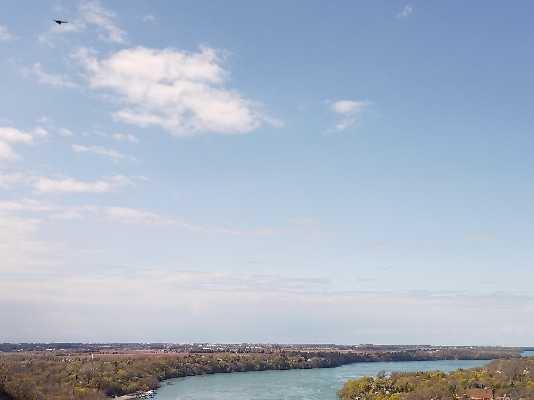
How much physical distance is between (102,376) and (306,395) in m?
41.7

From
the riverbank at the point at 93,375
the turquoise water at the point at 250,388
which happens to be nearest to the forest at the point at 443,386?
the turquoise water at the point at 250,388

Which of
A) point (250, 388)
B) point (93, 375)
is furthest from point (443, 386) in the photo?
point (93, 375)

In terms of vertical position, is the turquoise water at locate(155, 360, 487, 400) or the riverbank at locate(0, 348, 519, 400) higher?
the riverbank at locate(0, 348, 519, 400)

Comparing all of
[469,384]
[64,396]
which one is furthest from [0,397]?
[469,384]

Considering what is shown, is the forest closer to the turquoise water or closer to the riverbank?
the turquoise water

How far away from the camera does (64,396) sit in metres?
85.3

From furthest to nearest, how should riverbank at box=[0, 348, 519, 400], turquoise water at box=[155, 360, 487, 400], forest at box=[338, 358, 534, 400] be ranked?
turquoise water at box=[155, 360, 487, 400], forest at box=[338, 358, 534, 400], riverbank at box=[0, 348, 519, 400]

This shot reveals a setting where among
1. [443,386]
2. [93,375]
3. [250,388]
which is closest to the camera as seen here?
[443,386]

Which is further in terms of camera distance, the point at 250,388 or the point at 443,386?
the point at 250,388

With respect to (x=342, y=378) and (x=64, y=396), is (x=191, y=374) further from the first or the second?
(x=64, y=396)

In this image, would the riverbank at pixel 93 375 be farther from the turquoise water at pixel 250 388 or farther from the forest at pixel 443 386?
the forest at pixel 443 386

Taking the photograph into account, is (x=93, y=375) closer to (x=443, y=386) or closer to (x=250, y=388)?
(x=250, y=388)

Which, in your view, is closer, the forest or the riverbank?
the riverbank

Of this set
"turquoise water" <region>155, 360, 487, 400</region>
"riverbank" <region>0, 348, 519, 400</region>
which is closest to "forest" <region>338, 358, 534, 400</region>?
"turquoise water" <region>155, 360, 487, 400</region>
